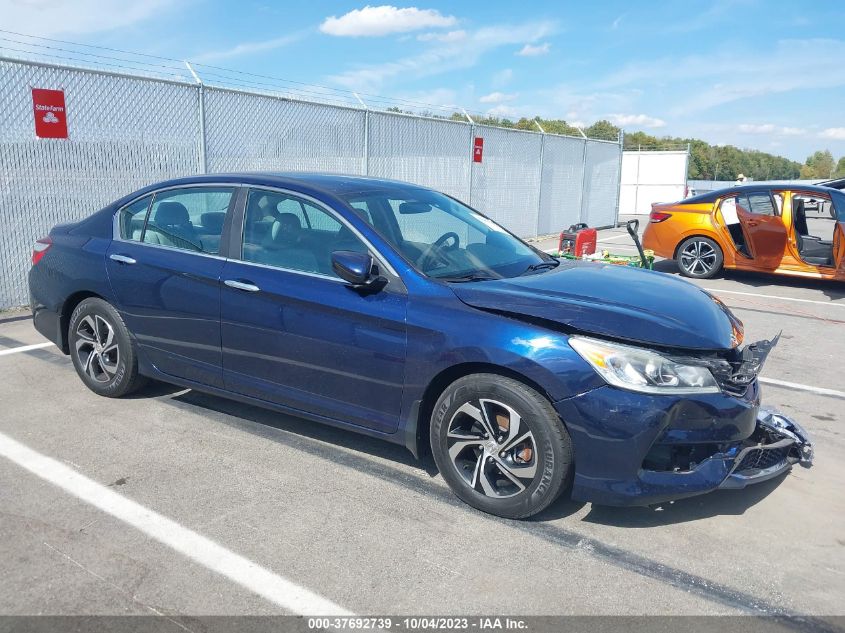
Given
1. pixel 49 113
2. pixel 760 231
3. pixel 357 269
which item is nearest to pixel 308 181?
pixel 357 269

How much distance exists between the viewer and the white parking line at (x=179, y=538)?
2.73 metres

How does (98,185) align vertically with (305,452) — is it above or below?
above

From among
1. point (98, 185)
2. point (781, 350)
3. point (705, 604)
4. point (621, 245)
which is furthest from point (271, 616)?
point (621, 245)

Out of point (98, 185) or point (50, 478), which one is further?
point (98, 185)

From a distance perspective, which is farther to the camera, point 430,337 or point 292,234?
point 292,234

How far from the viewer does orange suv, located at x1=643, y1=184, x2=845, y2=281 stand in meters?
10.0

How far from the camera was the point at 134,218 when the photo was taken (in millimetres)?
4738

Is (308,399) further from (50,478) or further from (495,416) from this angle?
(50,478)

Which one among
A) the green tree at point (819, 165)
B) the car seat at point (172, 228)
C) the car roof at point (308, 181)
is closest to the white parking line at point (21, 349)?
the car seat at point (172, 228)

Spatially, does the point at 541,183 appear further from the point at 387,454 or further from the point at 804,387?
the point at 387,454

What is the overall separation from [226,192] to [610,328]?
2506 mm

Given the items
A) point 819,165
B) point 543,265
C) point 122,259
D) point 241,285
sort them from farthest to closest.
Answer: point 819,165, point 122,259, point 543,265, point 241,285

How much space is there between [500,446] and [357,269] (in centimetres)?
110

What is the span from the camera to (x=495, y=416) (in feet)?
10.9
